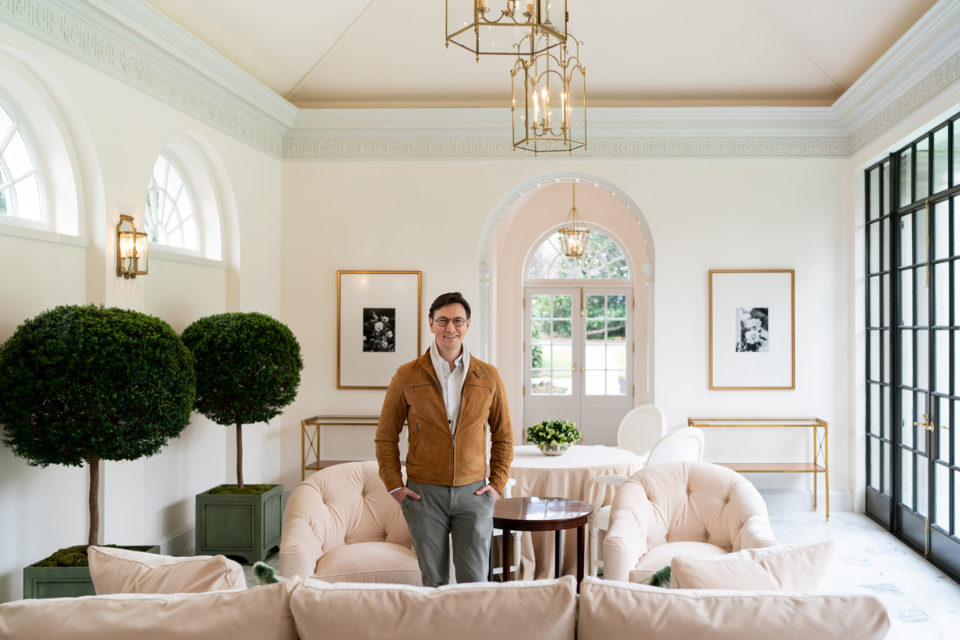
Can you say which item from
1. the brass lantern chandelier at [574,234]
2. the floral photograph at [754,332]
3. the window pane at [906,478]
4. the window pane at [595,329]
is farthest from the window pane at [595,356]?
the window pane at [906,478]

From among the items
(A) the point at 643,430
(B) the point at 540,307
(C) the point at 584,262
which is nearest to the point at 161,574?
(A) the point at 643,430

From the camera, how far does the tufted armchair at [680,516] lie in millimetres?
3295

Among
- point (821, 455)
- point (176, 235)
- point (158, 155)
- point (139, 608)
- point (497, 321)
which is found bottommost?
point (821, 455)

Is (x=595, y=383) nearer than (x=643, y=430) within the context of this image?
No

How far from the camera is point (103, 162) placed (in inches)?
160

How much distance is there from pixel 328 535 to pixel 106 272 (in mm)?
2005

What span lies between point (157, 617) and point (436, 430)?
1.26 meters

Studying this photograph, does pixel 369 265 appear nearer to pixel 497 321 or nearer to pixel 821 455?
pixel 497 321

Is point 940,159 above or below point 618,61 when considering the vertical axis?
below

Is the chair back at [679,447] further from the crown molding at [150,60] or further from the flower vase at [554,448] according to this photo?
the crown molding at [150,60]

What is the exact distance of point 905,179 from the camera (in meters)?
5.32

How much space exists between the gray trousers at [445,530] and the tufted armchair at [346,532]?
0.56 meters

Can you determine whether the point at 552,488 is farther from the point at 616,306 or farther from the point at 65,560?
the point at 616,306

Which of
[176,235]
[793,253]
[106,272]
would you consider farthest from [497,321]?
[106,272]
